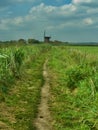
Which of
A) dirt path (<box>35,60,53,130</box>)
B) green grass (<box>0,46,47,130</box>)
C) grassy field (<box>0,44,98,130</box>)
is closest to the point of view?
dirt path (<box>35,60,53,130</box>)

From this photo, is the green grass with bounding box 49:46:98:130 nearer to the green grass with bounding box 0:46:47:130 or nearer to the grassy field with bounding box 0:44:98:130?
the grassy field with bounding box 0:44:98:130

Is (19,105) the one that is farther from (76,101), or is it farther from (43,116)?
(76,101)

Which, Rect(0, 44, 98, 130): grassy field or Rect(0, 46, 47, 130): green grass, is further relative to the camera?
Rect(0, 44, 98, 130): grassy field

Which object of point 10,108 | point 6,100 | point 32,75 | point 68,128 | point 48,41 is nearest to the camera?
point 68,128

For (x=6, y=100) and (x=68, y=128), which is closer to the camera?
(x=68, y=128)

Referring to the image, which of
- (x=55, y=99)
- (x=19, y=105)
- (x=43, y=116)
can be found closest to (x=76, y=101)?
(x=55, y=99)

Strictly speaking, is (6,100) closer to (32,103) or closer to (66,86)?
(32,103)

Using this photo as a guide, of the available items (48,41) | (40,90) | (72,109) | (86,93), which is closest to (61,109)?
(72,109)

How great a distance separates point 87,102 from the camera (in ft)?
41.7

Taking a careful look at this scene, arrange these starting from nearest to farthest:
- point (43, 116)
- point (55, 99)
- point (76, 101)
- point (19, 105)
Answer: point (43, 116) < point (19, 105) < point (76, 101) < point (55, 99)

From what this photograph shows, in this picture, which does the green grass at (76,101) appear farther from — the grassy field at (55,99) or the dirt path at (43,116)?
the dirt path at (43,116)

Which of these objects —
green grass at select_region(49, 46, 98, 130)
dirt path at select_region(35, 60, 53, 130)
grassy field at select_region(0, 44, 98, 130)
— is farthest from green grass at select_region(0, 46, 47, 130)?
green grass at select_region(49, 46, 98, 130)

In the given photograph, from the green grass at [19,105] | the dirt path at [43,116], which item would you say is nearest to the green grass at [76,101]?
the dirt path at [43,116]

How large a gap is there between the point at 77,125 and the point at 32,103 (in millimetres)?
2903
